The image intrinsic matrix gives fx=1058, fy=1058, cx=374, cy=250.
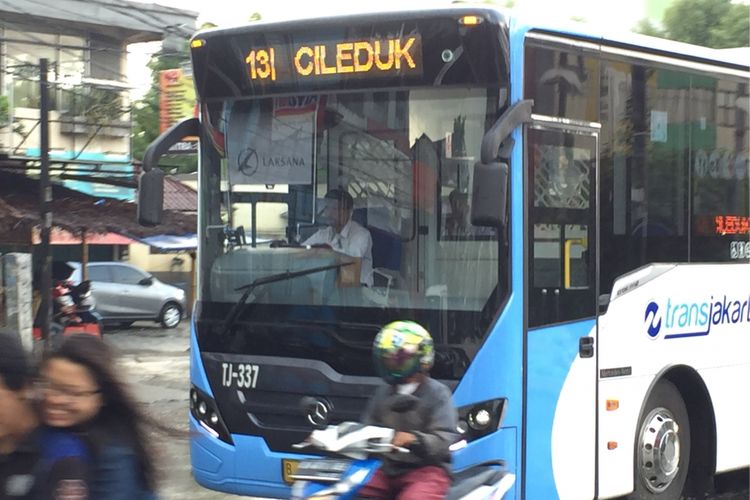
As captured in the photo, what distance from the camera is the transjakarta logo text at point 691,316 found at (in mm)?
7004

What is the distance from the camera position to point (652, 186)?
705 cm

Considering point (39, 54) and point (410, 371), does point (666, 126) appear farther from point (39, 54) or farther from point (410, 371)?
point (39, 54)

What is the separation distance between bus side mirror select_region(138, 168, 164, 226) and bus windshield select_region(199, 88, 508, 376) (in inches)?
12.5

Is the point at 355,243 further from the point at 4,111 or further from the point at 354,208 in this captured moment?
the point at 4,111

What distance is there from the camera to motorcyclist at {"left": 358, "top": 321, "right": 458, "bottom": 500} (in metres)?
4.57

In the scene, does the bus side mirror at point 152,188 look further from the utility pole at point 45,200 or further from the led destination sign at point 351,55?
the utility pole at point 45,200

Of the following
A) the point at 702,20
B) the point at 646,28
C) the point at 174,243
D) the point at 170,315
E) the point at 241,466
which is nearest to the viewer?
the point at 241,466

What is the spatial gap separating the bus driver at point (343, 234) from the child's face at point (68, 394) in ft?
11.0

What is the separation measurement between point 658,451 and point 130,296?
63.8 feet

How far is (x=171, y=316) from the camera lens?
2605 centimetres

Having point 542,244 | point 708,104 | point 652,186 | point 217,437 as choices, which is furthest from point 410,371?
point 708,104

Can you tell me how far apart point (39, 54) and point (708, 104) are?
1985cm

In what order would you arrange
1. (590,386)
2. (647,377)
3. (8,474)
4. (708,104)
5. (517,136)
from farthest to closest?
(708,104)
(647,377)
(590,386)
(517,136)
(8,474)

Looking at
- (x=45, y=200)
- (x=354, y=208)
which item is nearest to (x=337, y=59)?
(x=354, y=208)
